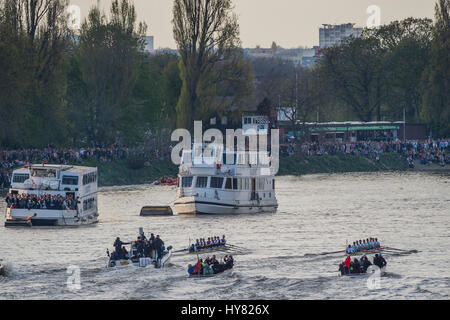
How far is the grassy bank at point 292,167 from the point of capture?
11710 cm

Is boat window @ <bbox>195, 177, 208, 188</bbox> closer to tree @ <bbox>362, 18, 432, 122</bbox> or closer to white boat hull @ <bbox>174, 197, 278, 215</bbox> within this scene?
white boat hull @ <bbox>174, 197, 278, 215</bbox>

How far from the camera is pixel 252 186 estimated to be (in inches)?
3612

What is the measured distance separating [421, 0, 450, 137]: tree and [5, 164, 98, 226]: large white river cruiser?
Result: 84613 millimetres

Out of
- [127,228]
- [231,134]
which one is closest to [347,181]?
[231,134]

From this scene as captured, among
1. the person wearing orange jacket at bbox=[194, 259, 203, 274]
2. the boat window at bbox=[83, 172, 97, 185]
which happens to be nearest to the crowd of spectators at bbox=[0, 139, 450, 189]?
the boat window at bbox=[83, 172, 97, 185]

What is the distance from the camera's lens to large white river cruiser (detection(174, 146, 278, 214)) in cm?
8812

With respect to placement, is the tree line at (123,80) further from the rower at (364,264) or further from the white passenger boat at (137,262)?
the rower at (364,264)

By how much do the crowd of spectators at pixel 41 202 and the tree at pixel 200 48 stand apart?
4934 centimetres

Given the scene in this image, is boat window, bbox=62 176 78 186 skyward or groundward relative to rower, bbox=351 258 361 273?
skyward

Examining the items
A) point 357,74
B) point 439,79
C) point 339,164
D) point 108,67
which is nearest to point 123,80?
point 108,67

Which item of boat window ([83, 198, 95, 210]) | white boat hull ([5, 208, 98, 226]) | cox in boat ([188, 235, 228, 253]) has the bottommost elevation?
cox in boat ([188, 235, 228, 253])

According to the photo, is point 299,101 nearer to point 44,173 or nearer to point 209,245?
point 44,173

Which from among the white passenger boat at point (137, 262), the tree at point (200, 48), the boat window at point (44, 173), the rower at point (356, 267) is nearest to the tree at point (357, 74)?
the tree at point (200, 48)

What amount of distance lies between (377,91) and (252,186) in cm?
8721
